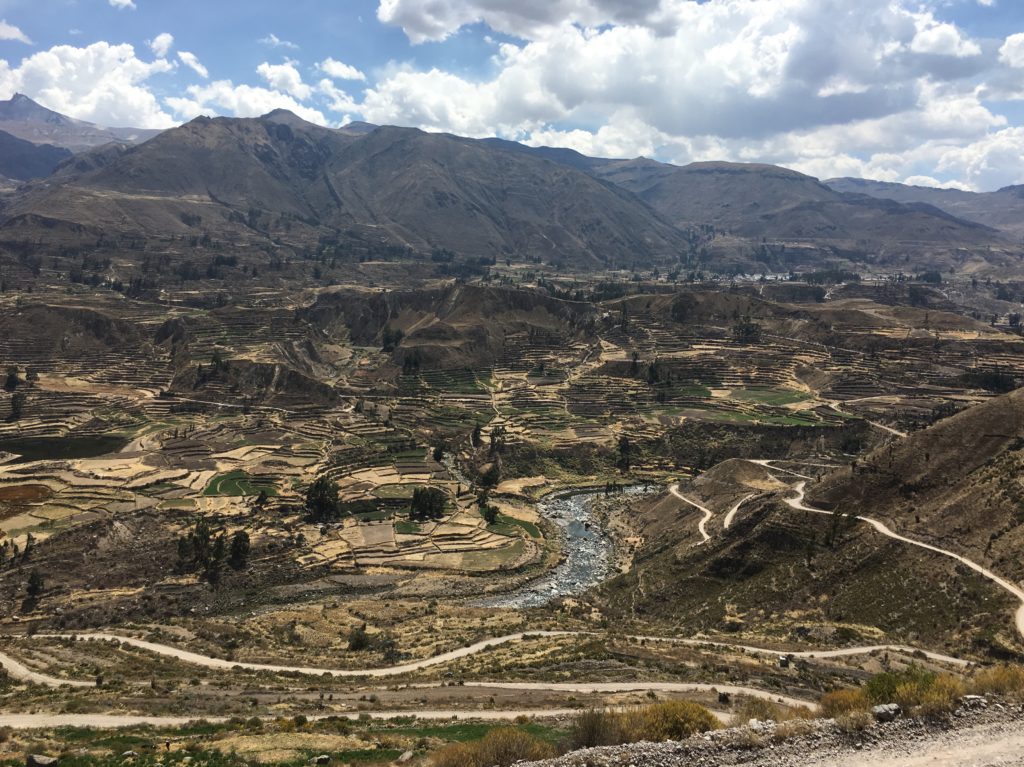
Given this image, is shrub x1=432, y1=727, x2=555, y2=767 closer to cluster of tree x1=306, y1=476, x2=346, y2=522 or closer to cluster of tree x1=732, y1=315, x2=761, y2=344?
cluster of tree x1=306, y1=476, x2=346, y2=522

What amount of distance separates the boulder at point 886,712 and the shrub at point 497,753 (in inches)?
383

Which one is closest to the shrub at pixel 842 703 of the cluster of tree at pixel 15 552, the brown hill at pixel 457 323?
the cluster of tree at pixel 15 552

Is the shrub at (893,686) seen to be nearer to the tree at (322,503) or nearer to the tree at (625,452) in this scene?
the tree at (322,503)

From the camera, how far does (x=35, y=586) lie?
182 feet

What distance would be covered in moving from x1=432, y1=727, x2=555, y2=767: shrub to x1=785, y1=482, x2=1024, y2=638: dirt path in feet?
105

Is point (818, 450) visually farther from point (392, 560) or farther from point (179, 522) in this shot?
point (179, 522)

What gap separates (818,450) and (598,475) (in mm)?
33610

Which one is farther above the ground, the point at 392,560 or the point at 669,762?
the point at 669,762

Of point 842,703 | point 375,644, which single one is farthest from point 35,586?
point 842,703

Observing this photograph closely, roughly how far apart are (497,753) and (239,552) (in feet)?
174

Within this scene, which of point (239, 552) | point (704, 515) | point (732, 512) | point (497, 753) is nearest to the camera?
point (497, 753)

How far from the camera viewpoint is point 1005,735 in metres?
17.6

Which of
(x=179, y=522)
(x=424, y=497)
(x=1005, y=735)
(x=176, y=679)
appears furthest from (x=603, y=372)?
(x=1005, y=735)

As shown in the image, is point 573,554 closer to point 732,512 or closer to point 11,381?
point 732,512
